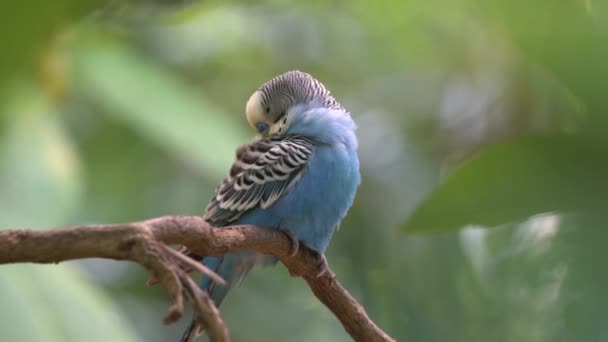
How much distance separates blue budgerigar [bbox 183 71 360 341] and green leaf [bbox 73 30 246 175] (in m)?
0.72

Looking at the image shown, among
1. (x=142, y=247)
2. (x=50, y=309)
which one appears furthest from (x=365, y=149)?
(x=142, y=247)

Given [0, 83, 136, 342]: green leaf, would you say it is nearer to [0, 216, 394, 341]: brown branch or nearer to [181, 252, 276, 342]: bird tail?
[181, 252, 276, 342]: bird tail

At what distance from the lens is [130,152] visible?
351 cm

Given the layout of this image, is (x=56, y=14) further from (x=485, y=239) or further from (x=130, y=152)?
(x=130, y=152)

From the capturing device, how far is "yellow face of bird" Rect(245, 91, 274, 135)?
2062mm

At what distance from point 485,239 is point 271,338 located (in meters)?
1.41

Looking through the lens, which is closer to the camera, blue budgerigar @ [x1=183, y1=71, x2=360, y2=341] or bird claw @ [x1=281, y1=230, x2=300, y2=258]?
bird claw @ [x1=281, y1=230, x2=300, y2=258]

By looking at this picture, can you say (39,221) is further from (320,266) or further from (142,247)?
(142,247)

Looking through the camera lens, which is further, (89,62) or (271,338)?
(271,338)

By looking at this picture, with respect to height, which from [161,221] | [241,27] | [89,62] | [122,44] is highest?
[241,27]

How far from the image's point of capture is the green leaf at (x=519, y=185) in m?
1.00

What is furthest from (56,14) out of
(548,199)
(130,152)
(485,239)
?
(130,152)

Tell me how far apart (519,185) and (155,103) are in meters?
1.94

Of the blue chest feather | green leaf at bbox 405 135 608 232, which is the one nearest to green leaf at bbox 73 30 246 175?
the blue chest feather
